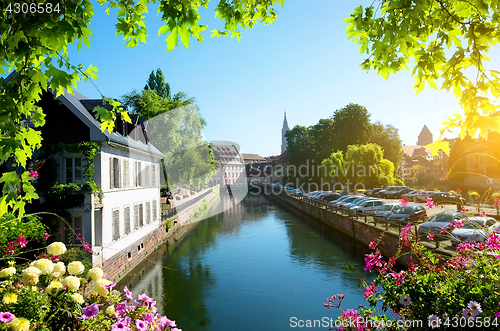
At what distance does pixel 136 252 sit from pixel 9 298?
17.8m

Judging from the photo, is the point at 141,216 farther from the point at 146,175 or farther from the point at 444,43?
the point at 444,43

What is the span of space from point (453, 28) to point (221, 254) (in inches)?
804

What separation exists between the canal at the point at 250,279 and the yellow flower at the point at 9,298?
10197 millimetres

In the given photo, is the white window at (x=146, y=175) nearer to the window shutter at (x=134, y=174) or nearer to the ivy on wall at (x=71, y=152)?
the window shutter at (x=134, y=174)

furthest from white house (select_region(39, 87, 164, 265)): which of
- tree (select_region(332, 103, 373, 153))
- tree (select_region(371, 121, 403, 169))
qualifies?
tree (select_region(371, 121, 403, 169))

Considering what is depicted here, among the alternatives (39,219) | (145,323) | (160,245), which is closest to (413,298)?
(145,323)

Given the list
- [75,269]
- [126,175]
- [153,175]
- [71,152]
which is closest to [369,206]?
[153,175]

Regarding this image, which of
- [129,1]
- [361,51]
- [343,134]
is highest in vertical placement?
[343,134]

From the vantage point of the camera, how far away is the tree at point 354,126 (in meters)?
59.7

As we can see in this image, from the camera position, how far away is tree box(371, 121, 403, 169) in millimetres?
62656

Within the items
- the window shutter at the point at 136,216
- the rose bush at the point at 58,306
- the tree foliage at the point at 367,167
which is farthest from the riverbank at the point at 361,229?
the window shutter at the point at 136,216

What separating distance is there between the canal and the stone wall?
528 millimetres

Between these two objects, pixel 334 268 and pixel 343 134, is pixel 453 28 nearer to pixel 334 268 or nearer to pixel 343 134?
pixel 334 268

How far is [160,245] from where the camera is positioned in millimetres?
23859
